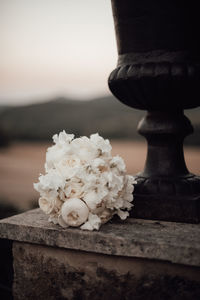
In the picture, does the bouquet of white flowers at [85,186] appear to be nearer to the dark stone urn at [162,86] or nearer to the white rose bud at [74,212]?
the white rose bud at [74,212]

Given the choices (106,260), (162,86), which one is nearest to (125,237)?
(106,260)

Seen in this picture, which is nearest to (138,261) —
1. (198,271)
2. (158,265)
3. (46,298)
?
(158,265)

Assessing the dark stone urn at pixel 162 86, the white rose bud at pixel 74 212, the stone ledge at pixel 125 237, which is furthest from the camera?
the dark stone urn at pixel 162 86

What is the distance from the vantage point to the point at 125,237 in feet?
4.19

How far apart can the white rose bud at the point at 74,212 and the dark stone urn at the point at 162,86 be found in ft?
0.94

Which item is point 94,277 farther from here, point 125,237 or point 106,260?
point 125,237

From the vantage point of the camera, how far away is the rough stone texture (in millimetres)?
1254

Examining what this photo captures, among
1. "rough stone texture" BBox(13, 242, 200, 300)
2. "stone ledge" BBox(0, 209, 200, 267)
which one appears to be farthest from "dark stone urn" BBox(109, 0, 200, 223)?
"rough stone texture" BBox(13, 242, 200, 300)

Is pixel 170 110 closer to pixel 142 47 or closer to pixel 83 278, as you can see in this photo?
pixel 142 47

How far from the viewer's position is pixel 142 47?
4.88ft

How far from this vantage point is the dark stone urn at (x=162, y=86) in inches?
55.9

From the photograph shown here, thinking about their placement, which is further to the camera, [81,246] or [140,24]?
[140,24]

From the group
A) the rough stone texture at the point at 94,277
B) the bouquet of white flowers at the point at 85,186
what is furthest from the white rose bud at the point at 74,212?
the rough stone texture at the point at 94,277

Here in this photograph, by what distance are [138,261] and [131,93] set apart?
26.0 inches
